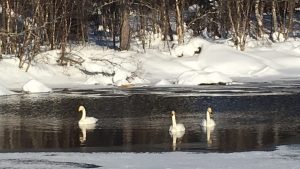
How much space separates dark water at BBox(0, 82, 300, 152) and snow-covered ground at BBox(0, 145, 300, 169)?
2.83 feet

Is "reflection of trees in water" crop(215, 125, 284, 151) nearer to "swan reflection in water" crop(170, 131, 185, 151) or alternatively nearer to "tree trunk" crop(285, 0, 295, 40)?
"swan reflection in water" crop(170, 131, 185, 151)

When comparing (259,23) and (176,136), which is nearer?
(176,136)

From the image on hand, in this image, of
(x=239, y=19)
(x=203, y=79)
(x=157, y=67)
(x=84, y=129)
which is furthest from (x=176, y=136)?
(x=239, y=19)

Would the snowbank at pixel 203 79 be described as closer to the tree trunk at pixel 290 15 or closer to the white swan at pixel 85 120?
the white swan at pixel 85 120

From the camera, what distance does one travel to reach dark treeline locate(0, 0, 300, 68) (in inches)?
1612

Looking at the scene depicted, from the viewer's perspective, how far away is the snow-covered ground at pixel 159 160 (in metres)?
13.9

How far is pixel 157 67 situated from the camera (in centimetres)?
4225

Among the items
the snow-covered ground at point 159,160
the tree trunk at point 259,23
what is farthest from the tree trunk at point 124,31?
the snow-covered ground at point 159,160

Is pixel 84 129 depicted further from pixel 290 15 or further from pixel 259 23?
pixel 290 15

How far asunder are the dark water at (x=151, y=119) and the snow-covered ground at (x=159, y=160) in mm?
863

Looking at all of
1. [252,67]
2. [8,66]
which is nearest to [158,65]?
[252,67]

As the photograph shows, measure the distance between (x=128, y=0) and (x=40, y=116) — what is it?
23594 millimetres

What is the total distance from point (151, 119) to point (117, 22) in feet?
99.7

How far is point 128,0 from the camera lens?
46062 mm
